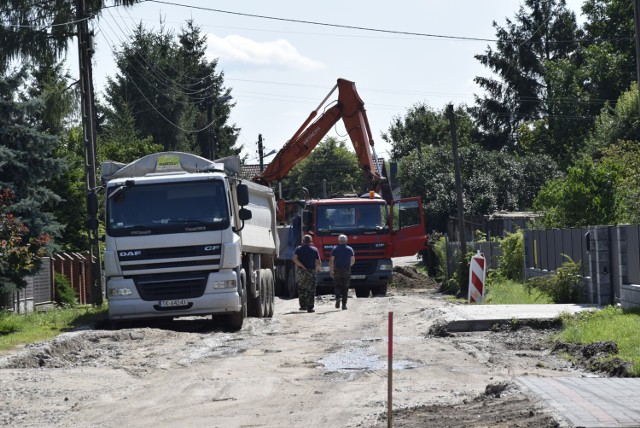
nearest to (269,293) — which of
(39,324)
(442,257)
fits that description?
(39,324)

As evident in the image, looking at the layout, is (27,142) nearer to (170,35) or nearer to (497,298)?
(497,298)

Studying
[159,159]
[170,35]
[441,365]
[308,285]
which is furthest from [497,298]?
[170,35]

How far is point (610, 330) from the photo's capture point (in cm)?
1590

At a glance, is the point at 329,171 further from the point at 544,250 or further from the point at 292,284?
the point at 544,250

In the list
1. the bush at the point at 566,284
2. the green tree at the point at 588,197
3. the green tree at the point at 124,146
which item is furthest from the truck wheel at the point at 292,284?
the green tree at the point at 124,146

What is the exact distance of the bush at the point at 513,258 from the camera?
3431cm

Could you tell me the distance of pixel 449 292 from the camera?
3978 cm

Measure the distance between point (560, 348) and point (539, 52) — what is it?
63.2 m

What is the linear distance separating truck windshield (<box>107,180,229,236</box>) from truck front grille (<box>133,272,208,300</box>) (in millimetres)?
816

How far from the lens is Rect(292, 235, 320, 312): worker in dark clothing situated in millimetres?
26438

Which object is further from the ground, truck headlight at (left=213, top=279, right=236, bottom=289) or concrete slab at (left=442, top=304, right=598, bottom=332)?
truck headlight at (left=213, top=279, right=236, bottom=289)

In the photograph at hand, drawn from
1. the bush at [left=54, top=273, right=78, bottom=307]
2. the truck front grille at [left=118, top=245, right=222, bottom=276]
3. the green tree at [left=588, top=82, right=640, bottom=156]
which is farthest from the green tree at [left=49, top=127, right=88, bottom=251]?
the green tree at [left=588, top=82, right=640, bottom=156]

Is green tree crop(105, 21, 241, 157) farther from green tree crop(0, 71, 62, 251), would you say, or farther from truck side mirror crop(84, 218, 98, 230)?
truck side mirror crop(84, 218, 98, 230)

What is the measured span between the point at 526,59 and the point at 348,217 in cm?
4396
